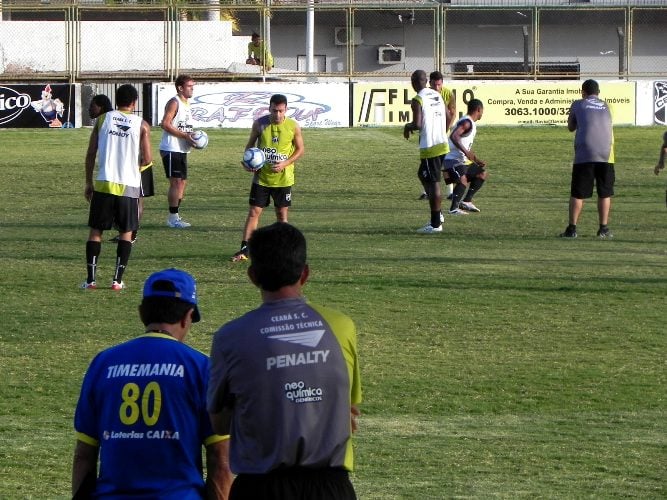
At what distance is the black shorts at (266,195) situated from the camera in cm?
1442

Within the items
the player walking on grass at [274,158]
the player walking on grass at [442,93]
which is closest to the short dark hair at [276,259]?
the player walking on grass at [274,158]

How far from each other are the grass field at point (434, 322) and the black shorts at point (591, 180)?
0.62 meters

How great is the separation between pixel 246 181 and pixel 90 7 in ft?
48.2

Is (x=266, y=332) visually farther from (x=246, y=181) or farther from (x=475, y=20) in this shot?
(x=475, y=20)

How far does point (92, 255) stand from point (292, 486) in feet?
27.9

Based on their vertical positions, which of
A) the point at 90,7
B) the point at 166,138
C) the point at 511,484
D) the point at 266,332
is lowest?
the point at 511,484

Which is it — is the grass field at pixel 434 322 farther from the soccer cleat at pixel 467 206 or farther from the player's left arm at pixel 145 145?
the player's left arm at pixel 145 145

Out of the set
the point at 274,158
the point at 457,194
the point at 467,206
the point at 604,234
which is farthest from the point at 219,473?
the point at 467,206

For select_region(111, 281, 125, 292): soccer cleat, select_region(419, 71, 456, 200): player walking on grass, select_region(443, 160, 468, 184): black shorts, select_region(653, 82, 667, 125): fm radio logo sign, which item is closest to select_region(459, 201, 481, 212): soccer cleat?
select_region(443, 160, 468, 184): black shorts

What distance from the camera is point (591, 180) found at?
16.5m

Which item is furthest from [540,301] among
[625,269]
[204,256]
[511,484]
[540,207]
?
[540,207]

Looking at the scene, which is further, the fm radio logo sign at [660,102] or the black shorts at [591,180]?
the fm radio logo sign at [660,102]

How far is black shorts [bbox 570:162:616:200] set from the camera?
16453mm

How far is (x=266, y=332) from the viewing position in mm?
4324
